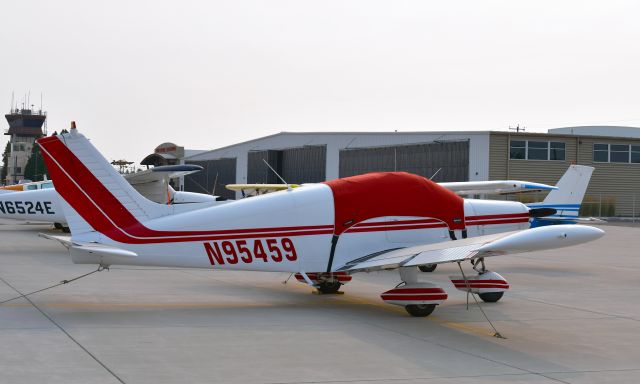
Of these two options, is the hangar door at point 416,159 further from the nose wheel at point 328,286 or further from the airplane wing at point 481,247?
the airplane wing at point 481,247

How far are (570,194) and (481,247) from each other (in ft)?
33.0

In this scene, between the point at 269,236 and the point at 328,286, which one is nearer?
the point at 269,236

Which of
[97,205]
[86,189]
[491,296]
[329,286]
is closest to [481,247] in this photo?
[491,296]

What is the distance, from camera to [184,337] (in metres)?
9.12

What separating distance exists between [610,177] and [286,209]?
1761 inches

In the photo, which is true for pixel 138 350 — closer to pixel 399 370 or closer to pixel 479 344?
pixel 399 370

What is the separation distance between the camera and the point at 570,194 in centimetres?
1889

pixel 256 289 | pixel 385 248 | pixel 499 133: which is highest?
pixel 499 133

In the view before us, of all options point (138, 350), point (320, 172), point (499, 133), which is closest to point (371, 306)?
point (138, 350)

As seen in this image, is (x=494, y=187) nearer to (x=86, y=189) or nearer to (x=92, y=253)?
(x=86, y=189)

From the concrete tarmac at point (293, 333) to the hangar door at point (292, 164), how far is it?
41.2 metres

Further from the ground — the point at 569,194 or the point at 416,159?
the point at 416,159

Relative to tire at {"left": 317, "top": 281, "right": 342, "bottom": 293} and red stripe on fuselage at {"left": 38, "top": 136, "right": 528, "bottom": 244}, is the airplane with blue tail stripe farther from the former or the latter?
Result: red stripe on fuselage at {"left": 38, "top": 136, "right": 528, "bottom": 244}

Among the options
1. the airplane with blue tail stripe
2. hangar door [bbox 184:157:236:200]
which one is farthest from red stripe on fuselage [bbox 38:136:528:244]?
hangar door [bbox 184:157:236:200]
